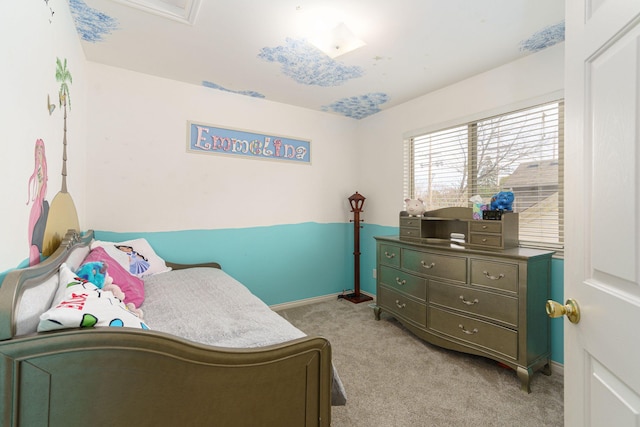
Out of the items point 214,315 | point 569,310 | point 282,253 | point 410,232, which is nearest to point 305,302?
point 282,253

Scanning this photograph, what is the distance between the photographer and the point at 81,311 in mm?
853

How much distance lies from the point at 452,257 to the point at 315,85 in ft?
6.67

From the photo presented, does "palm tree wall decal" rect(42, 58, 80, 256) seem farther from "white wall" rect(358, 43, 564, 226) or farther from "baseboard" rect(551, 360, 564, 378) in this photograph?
"baseboard" rect(551, 360, 564, 378)

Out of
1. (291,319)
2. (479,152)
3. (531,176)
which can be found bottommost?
(291,319)

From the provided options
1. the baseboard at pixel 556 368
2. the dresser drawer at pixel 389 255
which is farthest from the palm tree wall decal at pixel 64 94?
the baseboard at pixel 556 368

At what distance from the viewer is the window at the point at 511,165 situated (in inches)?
86.3

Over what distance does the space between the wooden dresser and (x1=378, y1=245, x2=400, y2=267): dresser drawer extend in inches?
1.1

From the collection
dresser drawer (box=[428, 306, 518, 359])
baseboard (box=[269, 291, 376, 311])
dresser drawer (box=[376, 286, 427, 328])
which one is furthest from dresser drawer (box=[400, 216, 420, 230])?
baseboard (box=[269, 291, 376, 311])

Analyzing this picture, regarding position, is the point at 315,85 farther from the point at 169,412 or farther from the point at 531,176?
the point at 169,412

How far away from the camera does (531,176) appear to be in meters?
2.31

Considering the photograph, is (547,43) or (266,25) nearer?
(266,25)

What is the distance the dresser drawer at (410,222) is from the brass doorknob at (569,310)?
1936 millimetres

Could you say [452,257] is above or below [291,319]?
above

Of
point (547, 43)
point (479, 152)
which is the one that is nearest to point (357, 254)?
point (479, 152)
